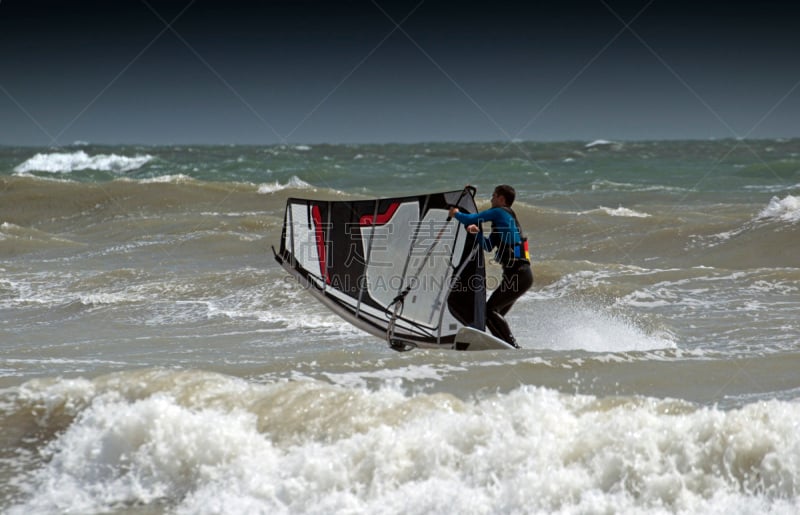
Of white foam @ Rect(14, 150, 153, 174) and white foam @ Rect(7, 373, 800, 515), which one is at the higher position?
white foam @ Rect(14, 150, 153, 174)

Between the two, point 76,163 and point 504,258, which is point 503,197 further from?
point 76,163

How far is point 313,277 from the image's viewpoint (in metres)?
8.08

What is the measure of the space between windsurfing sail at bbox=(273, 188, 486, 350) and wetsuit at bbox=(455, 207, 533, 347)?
13cm

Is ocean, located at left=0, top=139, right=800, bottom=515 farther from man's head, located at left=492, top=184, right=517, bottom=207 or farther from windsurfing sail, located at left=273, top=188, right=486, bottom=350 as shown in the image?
man's head, located at left=492, top=184, right=517, bottom=207

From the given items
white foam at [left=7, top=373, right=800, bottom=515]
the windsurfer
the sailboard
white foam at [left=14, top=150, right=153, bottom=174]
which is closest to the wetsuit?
the windsurfer

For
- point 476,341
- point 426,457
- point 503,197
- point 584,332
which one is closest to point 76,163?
point 584,332

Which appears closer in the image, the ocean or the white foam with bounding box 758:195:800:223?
the ocean

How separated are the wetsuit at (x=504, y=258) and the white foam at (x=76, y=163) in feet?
110

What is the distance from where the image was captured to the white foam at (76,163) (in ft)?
127

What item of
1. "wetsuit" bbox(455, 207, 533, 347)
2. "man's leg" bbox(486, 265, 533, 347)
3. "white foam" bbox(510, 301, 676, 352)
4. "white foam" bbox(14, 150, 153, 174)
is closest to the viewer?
"wetsuit" bbox(455, 207, 533, 347)

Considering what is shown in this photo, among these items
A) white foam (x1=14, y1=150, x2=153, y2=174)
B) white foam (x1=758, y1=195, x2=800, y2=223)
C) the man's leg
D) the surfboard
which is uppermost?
white foam (x1=14, y1=150, x2=153, y2=174)

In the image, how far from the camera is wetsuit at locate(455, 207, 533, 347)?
21.2ft

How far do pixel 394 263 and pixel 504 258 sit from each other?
110cm

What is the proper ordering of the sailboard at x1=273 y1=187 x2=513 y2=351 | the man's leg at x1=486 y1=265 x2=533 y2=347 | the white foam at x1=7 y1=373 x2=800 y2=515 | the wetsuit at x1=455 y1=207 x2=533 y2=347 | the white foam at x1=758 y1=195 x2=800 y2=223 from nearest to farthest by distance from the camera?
the white foam at x1=7 y1=373 x2=800 y2=515 → the wetsuit at x1=455 y1=207 x2=533 y2=347 → the man's leg at x1=486 y1=265 x2=533 y2=347 → the sailboard at x1=273 y1=187 x2=513 y2=351 → the white foam at x1=758 y1=195 x2=800 y2=223
